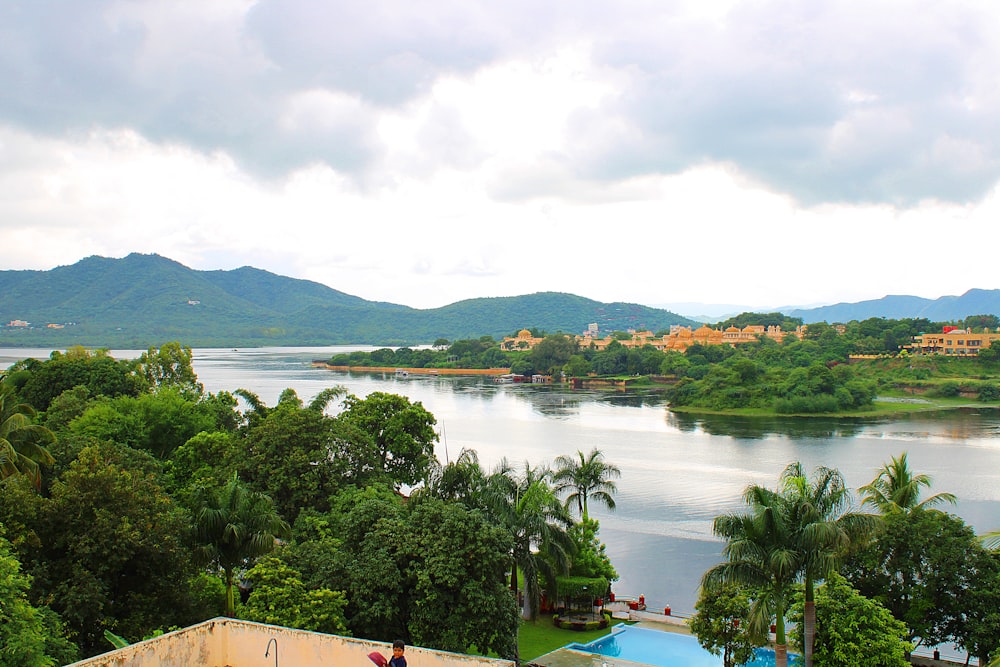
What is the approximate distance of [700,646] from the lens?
14922 millimetres

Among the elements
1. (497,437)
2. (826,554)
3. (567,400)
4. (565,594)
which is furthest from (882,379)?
(826,554)

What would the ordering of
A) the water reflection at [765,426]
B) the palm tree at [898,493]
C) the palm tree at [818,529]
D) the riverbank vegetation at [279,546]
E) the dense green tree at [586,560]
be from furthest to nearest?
the water reflection at [765,426] < the dense green tree at [586,560] < the palm tree at [898,493] < the riverbank vegetation at [279,546] < the palm tree at [818,529]

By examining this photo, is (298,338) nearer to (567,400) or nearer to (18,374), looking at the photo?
(567,400)

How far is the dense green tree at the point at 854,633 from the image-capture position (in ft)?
36.3

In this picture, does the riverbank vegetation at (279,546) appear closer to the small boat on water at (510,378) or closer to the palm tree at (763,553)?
the palm tree at (763,553)

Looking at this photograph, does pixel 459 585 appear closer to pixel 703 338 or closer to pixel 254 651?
pixel 254 651

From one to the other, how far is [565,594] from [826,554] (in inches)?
276

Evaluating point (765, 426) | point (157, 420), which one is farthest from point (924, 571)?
point (765, 426)

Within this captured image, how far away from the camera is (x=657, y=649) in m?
14.9

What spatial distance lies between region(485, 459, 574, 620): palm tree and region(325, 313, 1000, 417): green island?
42908mm

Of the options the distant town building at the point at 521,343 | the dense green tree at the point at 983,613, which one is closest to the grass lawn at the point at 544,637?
the dense green tree at the point at 983,613

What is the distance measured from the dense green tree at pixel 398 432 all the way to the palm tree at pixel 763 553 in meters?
11.1

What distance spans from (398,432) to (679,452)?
67.5 ft

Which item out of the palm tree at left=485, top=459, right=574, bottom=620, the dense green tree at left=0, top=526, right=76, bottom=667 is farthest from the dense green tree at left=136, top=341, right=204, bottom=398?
the dense green tree at left=0, top=526, right=76, bottom=667
